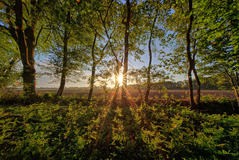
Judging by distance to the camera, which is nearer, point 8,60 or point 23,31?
point 23,31

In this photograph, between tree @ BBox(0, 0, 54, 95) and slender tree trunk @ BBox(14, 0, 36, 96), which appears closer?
tree @ BBox(0, 0, 54, 95)

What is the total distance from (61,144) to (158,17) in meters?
12.1

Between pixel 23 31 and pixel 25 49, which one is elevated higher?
pixel 23 31

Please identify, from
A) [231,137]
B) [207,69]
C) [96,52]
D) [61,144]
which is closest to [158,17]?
[207,69]

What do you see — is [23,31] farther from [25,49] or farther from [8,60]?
[8,60]

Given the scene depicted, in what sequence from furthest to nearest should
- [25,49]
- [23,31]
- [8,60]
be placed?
[8,60] → [25,49] → [23,31]

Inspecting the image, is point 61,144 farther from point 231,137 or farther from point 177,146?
point 231,137

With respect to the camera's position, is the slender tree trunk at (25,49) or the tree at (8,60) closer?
the tree at (8,60)

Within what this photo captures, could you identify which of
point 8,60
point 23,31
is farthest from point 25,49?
point 8,60

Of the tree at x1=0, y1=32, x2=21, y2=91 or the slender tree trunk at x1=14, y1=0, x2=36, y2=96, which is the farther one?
the slender tree trunk at x1=14, y1=0, x2=36, y2=96

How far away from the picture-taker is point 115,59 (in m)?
8.32

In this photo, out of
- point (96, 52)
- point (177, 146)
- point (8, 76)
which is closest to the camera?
point (177, 146)

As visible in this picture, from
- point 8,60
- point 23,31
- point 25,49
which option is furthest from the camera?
point 8,60

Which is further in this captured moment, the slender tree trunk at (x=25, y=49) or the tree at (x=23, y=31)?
the slender tree trunk at (x=25, y=49)
